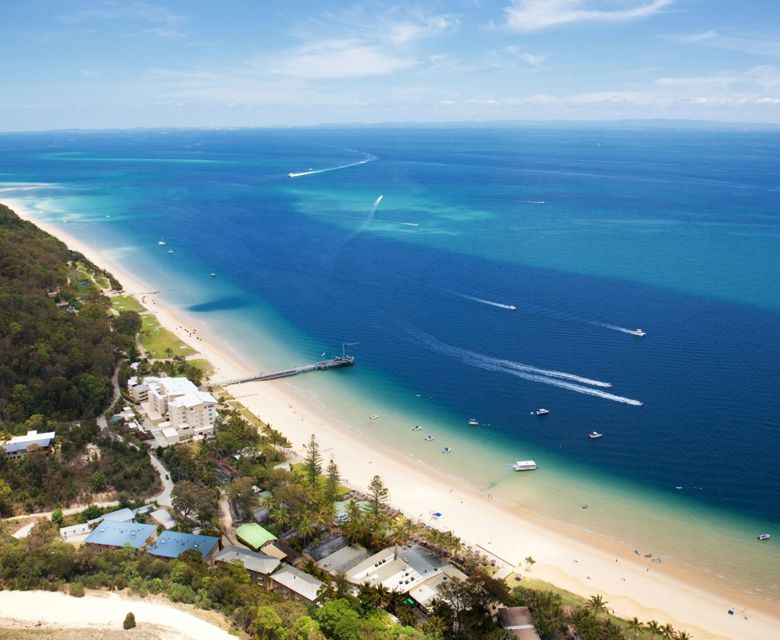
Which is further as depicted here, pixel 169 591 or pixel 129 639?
pixel 169 591

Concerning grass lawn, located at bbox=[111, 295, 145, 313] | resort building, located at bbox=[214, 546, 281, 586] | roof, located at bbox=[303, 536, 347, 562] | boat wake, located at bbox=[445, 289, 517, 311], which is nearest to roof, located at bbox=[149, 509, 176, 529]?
resort building, located at bbox=[214, 546, 281, 586]

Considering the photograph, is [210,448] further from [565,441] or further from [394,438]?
[565,441]

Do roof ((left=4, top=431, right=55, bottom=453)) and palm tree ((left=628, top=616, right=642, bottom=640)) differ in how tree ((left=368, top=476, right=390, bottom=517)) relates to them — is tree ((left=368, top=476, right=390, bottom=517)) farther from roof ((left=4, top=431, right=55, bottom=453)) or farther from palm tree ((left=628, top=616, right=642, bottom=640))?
roof ((left=4, top=431, right=55, bottom=453))

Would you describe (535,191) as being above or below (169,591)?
above

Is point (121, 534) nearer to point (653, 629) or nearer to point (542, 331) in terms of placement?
point (653, 629)

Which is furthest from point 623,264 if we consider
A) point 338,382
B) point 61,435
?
point 61,435
